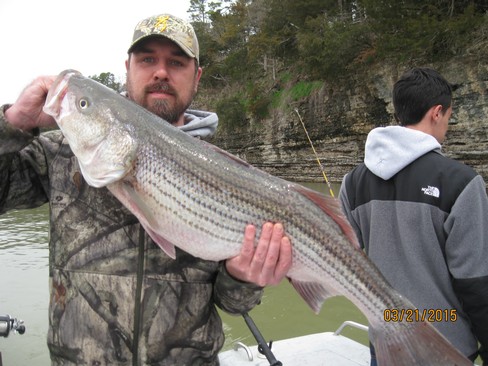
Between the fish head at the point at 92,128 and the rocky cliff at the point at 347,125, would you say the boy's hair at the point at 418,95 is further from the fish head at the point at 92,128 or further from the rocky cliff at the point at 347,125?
the rocky cliff at the point at 347,125

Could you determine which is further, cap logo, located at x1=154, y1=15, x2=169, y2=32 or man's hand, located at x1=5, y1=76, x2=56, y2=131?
cap logo, located at x1=154, y1=15, x2=169, y2=32

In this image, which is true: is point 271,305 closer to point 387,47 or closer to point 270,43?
point 387,47

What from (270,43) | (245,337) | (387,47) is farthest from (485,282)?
(270,43)

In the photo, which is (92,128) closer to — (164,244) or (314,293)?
(164,244)

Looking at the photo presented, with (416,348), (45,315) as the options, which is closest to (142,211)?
(416,348)

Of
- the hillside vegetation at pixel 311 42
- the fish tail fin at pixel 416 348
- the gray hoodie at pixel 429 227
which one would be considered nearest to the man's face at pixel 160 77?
the gray hoodie at pixel 429 227

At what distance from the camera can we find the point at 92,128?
2.21 metres

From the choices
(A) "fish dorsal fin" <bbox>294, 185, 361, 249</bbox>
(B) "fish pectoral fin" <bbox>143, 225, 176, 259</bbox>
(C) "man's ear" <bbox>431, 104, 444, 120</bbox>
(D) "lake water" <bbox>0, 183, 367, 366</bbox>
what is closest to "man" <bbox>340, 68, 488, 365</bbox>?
(C) "man's ear" <bbox>431, 104, 444, 120</bbox>

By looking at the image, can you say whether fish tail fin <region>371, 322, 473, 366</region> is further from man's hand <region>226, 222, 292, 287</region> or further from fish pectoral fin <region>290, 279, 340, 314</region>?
man's hand <region>226, 222, 292, 287</region>

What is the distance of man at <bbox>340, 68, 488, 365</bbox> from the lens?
2541 mm

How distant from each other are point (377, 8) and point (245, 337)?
17.8m

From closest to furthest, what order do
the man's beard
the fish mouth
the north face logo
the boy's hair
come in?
the fish mouth < the man's beard < the north face logo < the boy's hair

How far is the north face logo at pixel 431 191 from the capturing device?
8.78 feet

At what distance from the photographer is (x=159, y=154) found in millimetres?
2188
